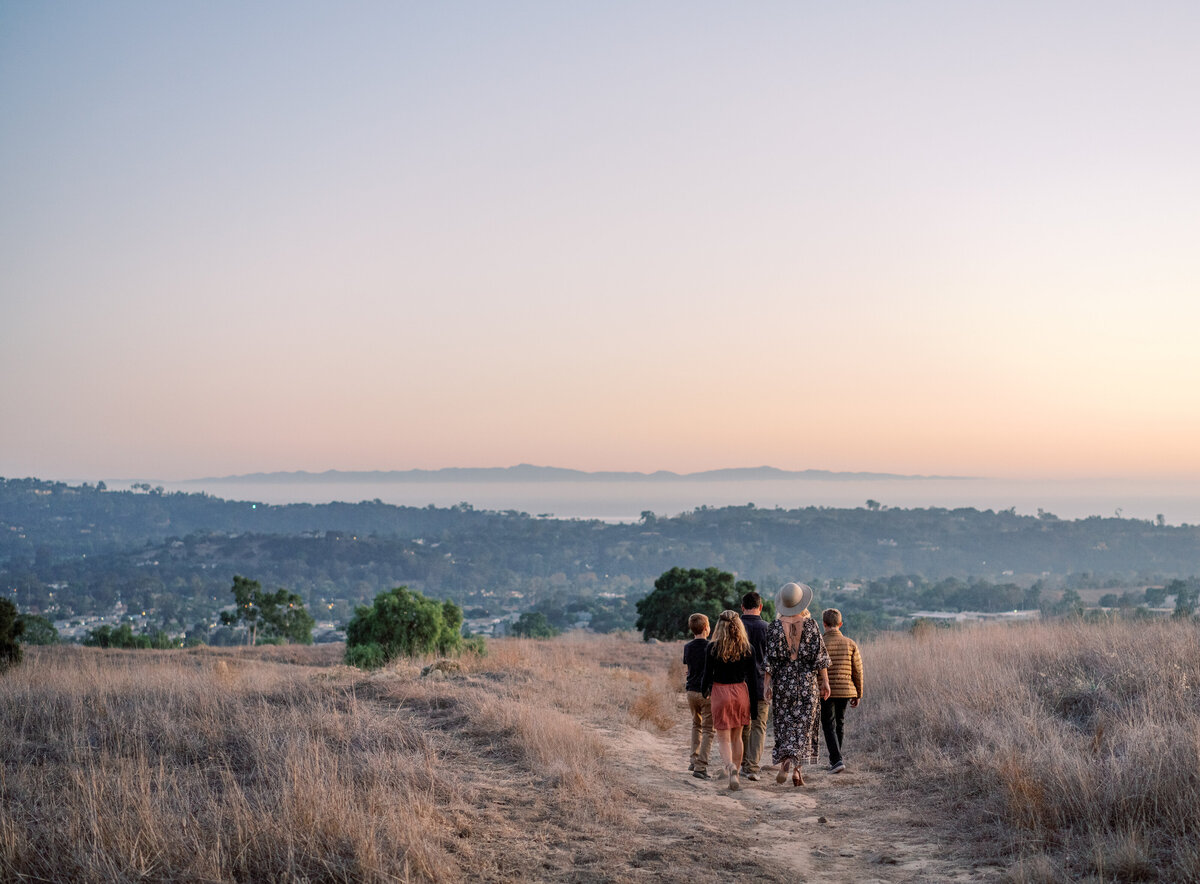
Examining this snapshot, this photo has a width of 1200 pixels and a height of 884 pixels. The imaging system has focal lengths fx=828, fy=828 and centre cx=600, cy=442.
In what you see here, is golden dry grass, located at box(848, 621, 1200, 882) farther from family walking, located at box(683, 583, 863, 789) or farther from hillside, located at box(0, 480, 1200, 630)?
hillside, located at box(0, 480, 1200, 630)

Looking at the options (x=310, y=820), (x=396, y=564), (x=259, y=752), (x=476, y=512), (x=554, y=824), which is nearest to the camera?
(x=310, y=820)

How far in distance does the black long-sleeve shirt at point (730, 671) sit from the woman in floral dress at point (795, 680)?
205 millimetres

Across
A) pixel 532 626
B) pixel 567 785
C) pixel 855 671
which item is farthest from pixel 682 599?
pixel 567 785

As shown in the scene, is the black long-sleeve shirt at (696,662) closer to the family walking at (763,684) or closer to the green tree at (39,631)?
the family walking at (763,684)

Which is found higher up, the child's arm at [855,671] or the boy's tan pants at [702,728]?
the child's arm at [855,671]

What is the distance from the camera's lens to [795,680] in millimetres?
8625

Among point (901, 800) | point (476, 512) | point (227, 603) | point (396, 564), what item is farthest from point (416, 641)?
point (476, 512)

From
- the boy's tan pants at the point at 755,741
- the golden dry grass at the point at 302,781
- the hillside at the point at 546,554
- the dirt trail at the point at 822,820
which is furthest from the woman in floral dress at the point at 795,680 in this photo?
the hillside at the point at 546,554

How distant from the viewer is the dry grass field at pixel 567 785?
16.9ft

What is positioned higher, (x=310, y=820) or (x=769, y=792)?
(x=310, y=820)

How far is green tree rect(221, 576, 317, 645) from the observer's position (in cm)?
3856

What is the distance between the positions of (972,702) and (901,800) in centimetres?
286

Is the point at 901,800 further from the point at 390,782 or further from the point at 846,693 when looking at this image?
the point at 390,782

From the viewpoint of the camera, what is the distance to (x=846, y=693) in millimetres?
8875
